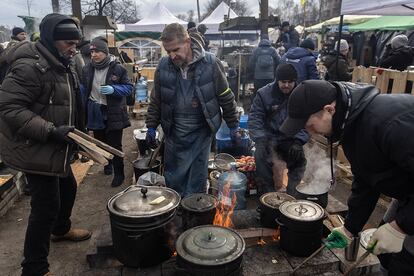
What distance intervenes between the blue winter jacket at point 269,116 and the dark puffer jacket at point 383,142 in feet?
6.96

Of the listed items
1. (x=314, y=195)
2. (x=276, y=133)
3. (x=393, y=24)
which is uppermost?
(x=393, y=24)

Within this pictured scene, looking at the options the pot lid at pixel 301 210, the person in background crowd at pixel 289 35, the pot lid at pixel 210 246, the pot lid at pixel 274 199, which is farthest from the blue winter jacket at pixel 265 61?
the pot lid at pixel 210 246

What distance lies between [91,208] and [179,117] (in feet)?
7.57

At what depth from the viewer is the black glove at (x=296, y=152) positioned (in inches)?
173

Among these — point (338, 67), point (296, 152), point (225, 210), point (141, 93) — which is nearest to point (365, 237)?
point (296, 152)

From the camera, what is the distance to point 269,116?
15.0ft

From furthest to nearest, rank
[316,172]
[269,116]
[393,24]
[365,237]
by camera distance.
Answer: [393,24] → [316,172] → [269,116] → [365,237]

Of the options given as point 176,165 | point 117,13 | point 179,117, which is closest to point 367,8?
point 179,117

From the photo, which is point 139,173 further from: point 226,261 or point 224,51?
point 224,51

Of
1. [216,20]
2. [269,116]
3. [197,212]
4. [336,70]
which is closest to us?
[197,212]

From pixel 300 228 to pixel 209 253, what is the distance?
1.05 m

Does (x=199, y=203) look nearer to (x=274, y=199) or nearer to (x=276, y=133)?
(x=274, y=199)

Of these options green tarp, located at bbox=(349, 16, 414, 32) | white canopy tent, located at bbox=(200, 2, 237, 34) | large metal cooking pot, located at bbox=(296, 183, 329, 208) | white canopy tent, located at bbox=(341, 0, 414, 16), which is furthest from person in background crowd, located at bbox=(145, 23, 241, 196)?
white canopy tent, located at bbox=(200, 2, 237, 34)

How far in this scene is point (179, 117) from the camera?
3996 millimetres
